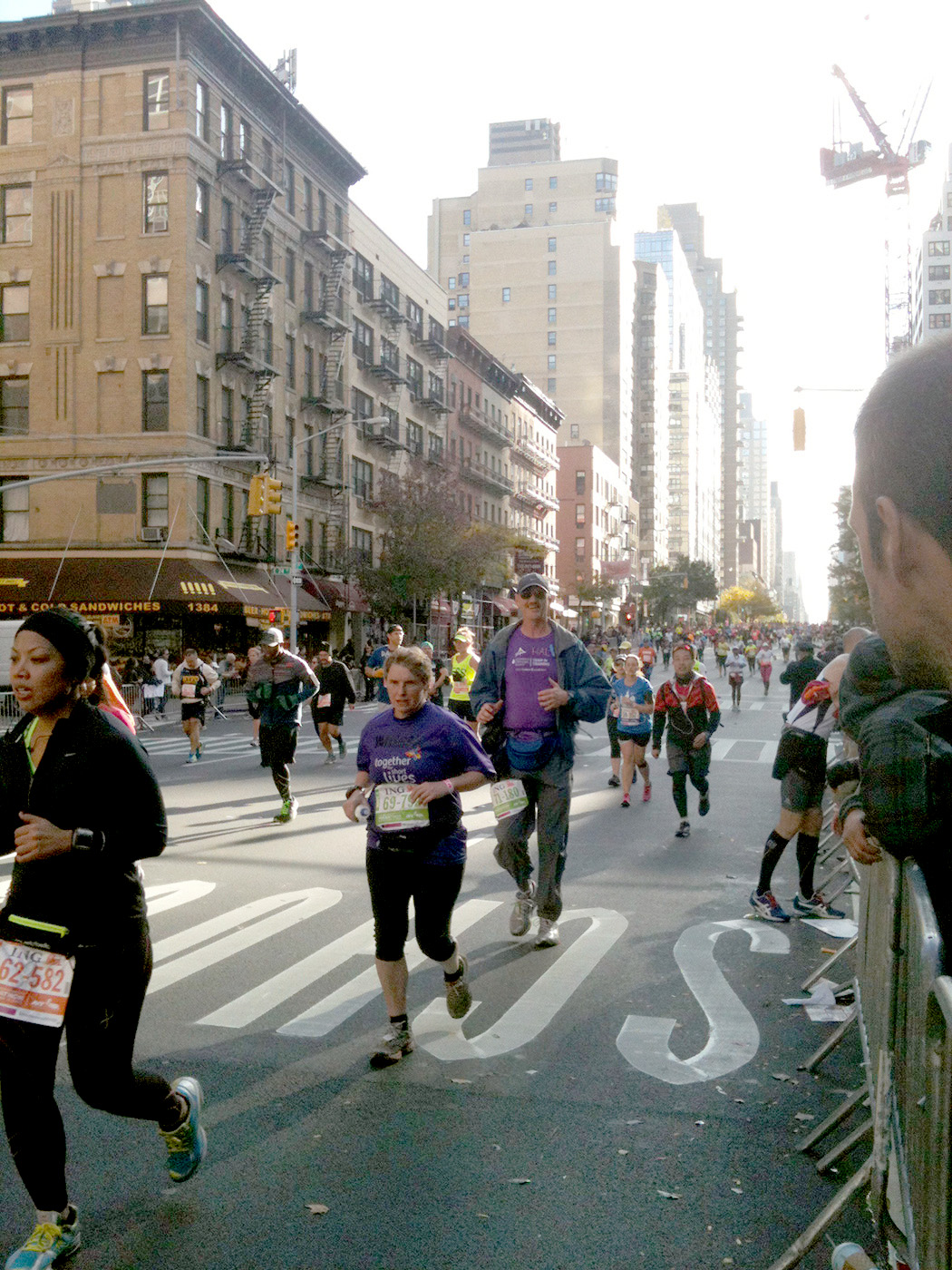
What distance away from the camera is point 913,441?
1.57m

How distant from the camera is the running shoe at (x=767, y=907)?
26.0 feet

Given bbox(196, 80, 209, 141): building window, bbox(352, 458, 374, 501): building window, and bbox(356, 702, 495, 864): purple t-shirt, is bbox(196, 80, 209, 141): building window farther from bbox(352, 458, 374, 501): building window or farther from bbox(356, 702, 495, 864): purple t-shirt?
bbox(356, 702, 495, 864): purple t-shirt

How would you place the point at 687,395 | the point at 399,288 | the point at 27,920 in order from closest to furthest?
1. the point at 27,920
2. the point at 399,288
3. the point at 687,395

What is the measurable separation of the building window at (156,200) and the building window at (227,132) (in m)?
3.28

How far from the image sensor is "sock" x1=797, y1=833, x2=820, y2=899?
8273mm

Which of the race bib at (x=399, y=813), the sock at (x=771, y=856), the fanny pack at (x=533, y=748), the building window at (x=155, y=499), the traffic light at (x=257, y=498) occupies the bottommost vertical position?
the sock at (x=771, y=856)

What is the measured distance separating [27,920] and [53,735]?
0.56m

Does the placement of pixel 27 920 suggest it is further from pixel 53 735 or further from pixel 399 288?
pixel 399 288

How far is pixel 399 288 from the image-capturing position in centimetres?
5772

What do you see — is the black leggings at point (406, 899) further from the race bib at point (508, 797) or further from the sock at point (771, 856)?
the sock at point (771, 856)

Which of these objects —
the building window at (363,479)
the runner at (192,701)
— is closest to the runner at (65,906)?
the runner at (192,701)

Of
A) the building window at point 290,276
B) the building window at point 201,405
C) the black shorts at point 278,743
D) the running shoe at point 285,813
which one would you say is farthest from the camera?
the building window at point 290,276

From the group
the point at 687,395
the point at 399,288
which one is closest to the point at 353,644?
the point at 399,288

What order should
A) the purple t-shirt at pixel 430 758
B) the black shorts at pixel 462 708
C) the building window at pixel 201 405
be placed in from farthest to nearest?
the building window at pixel 201 405 → the black shorts at pixel 462 708 → the purple t-shirt at pixel 430 758
